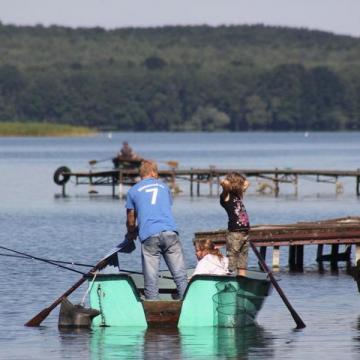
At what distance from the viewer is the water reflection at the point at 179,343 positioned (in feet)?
61.8

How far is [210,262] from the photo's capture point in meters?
20.5

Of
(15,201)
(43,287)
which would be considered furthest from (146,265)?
(15,201)

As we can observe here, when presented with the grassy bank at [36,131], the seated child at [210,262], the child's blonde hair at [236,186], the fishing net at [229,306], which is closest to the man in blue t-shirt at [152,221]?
the seated child at [210,262]

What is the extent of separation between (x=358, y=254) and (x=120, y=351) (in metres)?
10.9

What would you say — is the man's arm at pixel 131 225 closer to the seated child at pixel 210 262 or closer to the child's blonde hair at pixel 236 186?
the seated child at pixel 210 262

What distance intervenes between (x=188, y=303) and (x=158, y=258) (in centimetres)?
72

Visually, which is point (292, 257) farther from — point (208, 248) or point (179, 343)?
point (179, 343)

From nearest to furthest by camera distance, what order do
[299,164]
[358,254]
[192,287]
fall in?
[192,287] < [358,254] < [299,164]

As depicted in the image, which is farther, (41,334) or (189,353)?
(41,334)

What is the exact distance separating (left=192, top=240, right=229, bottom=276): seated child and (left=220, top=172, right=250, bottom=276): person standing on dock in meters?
0.71

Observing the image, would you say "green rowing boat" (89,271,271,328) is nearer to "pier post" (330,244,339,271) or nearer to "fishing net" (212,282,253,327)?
"fishing net" (212,282,253,327)

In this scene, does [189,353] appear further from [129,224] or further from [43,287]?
[43,287]

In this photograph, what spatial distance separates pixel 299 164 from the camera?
101125 mm

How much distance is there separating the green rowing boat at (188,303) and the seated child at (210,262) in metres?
0.28
